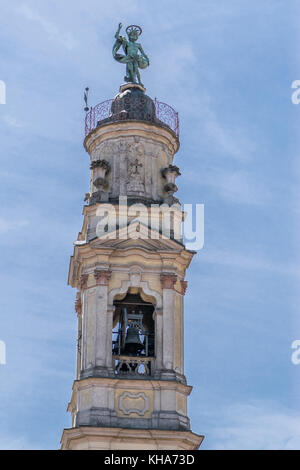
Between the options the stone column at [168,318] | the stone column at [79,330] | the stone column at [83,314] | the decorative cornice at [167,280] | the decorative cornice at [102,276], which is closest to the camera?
the stone column at [168,318]

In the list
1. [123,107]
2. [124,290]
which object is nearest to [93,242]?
[124,290]

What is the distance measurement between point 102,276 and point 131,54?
29.2 feet

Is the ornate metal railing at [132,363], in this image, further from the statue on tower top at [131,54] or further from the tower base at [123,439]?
the statue on tower top at [131,54]

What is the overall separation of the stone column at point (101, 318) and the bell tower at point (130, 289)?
0.03 m

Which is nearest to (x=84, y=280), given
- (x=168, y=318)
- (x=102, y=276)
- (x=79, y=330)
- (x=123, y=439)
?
(x=102, y=276)

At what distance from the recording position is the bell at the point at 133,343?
38.8 m

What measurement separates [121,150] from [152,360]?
7.06m

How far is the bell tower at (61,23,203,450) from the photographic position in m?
37.0

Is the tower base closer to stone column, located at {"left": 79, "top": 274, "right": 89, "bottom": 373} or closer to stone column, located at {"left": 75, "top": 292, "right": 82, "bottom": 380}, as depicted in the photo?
stone column, located at {"left": 79, "top": 274, "right": 89, "bottom": 373}

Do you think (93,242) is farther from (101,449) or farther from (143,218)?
(101,449)

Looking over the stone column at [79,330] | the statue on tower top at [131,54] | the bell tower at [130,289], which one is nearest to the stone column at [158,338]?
the bell tower at [130,289]

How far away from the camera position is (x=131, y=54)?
144 feet

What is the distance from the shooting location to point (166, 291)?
128 feet

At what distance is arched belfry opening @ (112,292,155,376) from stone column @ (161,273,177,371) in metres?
0.54
